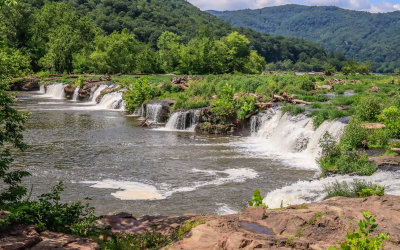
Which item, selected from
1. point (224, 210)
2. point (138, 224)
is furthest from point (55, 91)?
point (138, 224)

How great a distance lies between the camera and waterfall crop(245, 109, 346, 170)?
54.6 ft

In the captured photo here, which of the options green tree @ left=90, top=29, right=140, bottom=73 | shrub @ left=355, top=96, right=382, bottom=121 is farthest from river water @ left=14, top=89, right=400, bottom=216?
green tree @ left=90, top=29, right=140, bottom=73

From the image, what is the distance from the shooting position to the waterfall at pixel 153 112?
90.2 ft

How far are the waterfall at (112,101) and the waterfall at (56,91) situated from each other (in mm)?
10429

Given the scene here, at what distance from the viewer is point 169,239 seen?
636cm

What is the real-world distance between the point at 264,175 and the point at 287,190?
297 centimetres

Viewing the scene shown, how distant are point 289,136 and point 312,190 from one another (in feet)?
26.4

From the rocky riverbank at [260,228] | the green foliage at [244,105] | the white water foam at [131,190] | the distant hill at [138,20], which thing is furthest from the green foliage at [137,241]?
the distant hill at [138,20]

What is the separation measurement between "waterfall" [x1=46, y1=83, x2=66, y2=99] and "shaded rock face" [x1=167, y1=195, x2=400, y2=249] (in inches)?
1694

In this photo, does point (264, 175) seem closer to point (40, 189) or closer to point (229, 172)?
point (229, 172)

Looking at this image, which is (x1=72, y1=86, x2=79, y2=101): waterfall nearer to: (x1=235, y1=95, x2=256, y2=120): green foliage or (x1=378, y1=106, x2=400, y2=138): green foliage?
(x1=235, y1=95, x2=256, y2=120): green foliage

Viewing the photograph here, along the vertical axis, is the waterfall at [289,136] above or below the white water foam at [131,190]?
above

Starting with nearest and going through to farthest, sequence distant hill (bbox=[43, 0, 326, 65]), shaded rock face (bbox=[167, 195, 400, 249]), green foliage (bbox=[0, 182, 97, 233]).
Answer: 1. shaded rock face (bbox=[167, 195, 400, 249])
2. green foliage (bbox=[0, 182, 97, 233])
3. distant hill (bbox=[43, 0, 326, 65])

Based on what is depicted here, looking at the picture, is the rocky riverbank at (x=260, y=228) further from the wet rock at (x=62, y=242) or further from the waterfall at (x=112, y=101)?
the waterfall at (x=112, y=101)
